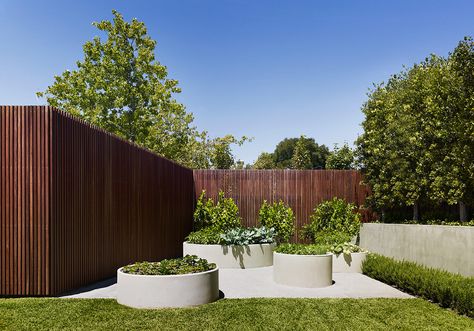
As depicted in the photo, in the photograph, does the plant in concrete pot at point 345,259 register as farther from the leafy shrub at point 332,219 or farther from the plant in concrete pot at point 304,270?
the leafy shrub at point 332,219

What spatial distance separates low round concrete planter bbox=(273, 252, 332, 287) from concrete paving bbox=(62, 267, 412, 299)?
0.54ft

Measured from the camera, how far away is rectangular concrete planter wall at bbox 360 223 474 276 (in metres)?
7.72

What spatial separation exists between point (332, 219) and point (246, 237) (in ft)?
12.8

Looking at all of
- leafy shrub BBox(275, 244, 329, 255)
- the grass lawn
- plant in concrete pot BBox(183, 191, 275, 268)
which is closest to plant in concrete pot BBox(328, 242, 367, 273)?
leafy shrub BBox(275, 244, 329, 255)

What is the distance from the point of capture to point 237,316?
6.12 metres

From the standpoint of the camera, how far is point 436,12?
1201 cm

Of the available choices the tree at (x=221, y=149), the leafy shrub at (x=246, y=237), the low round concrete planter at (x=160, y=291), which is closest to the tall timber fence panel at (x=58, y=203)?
the low round concrete planter at (x=160, y=291)

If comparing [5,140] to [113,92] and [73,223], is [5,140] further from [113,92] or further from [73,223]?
[113,92]

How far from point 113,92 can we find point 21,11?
8.29 meters

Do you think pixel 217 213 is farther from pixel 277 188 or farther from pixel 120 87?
pixel 120 87

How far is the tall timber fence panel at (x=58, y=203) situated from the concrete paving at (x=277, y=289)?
0.45 meters

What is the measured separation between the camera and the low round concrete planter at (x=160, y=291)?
6.46 metres

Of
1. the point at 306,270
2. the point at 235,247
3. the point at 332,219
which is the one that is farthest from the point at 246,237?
the point at 332,219

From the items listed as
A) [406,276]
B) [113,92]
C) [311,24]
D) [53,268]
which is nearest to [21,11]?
[113,92]
